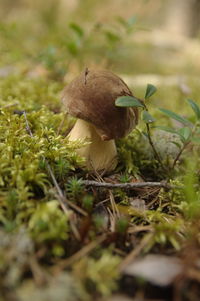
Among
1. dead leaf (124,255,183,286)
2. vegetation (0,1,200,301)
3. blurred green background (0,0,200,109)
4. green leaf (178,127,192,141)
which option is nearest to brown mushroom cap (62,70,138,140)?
vegetation (0,1,200,301)

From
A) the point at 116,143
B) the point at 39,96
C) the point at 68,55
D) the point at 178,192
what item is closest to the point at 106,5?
the point at 68,55

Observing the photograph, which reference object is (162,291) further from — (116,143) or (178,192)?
(116,143)

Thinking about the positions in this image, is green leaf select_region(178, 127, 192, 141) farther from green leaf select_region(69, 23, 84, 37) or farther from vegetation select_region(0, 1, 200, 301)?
green leaf select_region(69, 23, 84, 37)

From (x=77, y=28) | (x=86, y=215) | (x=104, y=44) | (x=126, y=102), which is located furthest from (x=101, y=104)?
(x=104, y=44)

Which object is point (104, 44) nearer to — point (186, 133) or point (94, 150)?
point (94, 150)

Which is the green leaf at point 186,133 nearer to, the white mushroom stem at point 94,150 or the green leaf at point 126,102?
the green leaf at point 126,102

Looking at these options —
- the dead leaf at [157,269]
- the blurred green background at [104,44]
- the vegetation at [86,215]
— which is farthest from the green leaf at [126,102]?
the blurred green background at [104,44]
